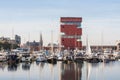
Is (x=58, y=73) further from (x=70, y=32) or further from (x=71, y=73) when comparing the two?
(x=70, y=32)

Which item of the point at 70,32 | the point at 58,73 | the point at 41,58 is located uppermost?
the point at 70,32

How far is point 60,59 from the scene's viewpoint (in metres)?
92.7

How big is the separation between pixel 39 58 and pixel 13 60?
7.40m

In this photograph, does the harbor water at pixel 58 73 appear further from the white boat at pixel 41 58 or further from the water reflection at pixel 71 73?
the white boat at pixel 41 58

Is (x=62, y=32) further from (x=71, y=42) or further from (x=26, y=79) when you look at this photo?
(x=26, y=79)

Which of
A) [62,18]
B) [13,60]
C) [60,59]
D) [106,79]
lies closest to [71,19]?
[62,18]

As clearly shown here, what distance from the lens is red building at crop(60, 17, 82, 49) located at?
144 meters

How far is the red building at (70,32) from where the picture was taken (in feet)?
472

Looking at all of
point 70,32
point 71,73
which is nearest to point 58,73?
point 71,73

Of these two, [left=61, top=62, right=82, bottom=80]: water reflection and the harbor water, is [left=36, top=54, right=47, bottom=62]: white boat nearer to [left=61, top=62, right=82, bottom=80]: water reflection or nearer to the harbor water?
the harbor water

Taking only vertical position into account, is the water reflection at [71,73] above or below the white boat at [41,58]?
below

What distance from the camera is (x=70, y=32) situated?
145 metres

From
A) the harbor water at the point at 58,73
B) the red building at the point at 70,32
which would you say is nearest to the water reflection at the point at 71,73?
the harbor water at the point at 58,73

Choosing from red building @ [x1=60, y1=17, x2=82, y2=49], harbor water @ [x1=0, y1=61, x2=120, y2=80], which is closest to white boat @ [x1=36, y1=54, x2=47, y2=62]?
harbor water @ [x1=0, y1=61, x2=120, y2=80]
